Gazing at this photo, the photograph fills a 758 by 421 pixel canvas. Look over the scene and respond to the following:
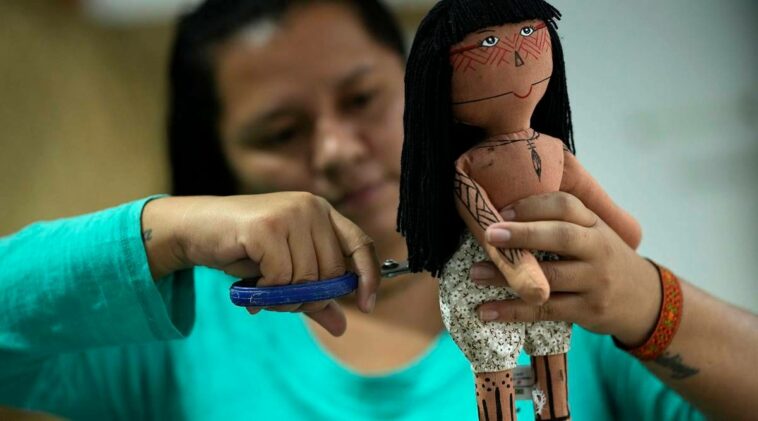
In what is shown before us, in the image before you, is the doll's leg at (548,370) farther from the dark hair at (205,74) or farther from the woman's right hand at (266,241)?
the dark hair at (205,74)

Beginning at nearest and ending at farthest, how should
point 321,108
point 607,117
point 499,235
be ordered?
1. point 499,235
2. point 321,108
3. point 607,117

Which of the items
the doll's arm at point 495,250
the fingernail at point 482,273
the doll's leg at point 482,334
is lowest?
the doll's leg at point 482,334

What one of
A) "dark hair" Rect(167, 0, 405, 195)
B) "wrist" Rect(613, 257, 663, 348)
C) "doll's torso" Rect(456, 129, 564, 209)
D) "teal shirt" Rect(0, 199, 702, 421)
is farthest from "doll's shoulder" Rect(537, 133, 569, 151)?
"dark hair" Rect(167, 0, 405, 195)

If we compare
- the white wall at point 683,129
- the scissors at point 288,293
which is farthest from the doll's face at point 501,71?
the white wall at point 683,129

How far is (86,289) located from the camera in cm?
45

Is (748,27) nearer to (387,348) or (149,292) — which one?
(387,348)

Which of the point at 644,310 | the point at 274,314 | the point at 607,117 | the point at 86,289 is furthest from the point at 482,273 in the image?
the point at 607,117

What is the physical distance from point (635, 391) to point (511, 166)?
37 centimetres

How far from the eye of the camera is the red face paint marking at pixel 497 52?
1.00 ft

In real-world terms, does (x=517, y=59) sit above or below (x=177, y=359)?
above

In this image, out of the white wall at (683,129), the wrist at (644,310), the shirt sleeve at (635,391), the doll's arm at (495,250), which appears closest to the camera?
the doll's arm at (495,250)

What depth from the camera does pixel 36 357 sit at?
1.76ft

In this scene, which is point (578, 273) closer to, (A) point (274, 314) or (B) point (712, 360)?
(B) point (712, 360)

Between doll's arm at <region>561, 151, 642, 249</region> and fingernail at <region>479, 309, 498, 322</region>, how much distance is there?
0.08 metres
